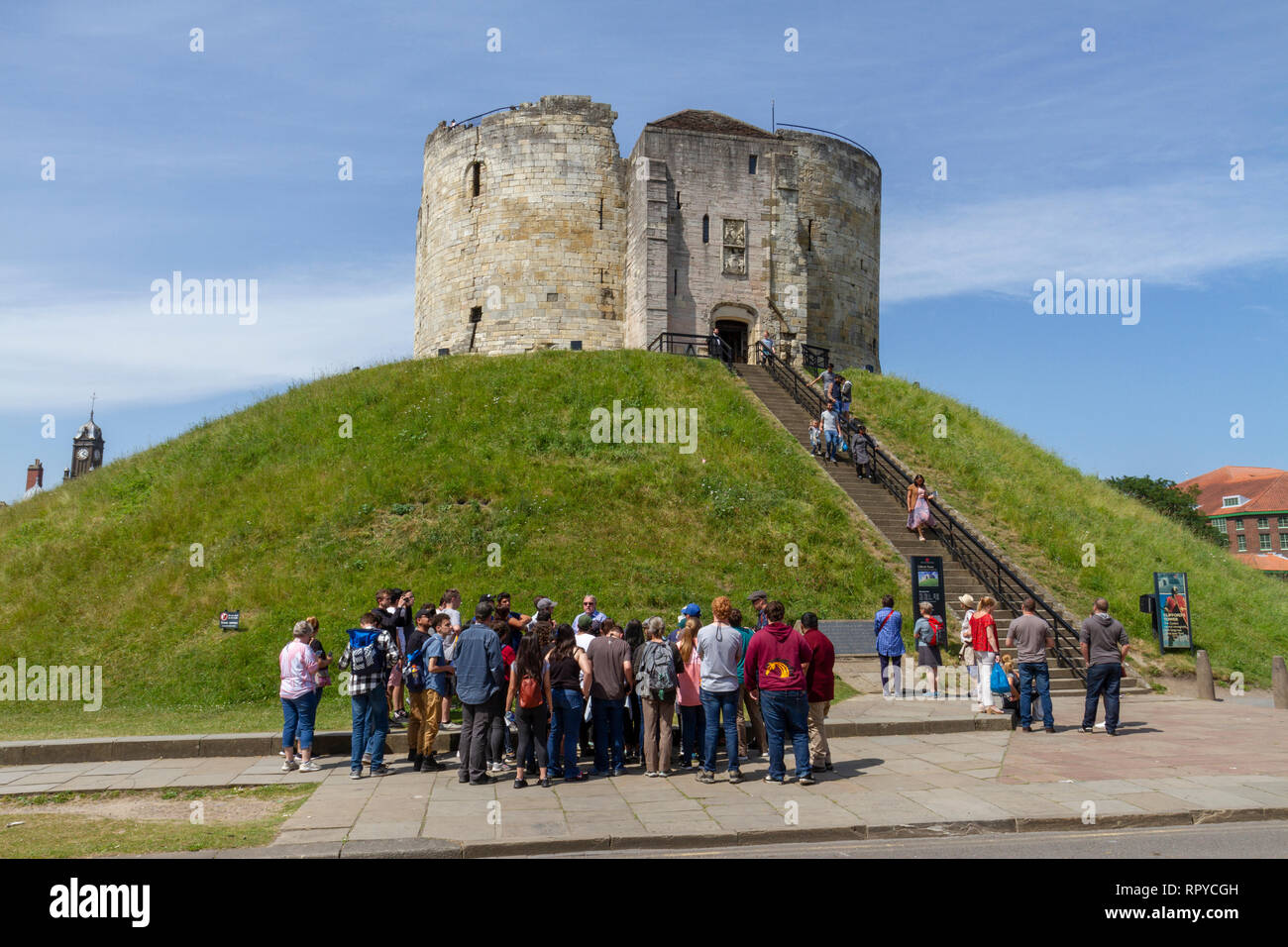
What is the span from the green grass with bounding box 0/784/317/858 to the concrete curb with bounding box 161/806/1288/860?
44cm

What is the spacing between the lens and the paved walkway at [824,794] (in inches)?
298

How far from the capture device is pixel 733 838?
24.4ft

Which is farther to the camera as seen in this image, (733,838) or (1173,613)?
(1173,613)

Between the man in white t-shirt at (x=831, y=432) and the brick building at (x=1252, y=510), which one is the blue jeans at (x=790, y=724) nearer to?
the man in white t-shirt at (x=831, y=432)

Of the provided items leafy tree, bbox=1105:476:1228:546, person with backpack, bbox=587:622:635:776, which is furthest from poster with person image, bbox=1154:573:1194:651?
leafy tree, bbox=1105:476:1228:546

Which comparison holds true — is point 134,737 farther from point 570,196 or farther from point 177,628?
point 570,196

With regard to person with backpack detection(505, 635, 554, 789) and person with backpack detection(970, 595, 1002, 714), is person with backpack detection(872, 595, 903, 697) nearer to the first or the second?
person with backpack detection(970, 595, 1002, 714)

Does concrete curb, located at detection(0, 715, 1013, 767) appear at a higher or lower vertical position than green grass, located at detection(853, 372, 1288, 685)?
lower

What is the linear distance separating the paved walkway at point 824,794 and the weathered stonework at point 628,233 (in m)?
23.8

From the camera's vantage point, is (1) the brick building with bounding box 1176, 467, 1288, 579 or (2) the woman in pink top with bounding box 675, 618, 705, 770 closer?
(2) the woman in pink top with bounding box 675, 618, 705, 770

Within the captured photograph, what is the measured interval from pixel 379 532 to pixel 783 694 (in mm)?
12753

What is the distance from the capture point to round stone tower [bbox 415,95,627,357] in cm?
3500

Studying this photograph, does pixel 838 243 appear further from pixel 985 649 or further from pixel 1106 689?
pixel 1106 689

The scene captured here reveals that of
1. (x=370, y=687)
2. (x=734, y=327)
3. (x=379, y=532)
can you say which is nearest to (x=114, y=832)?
(x=370, y=687)
